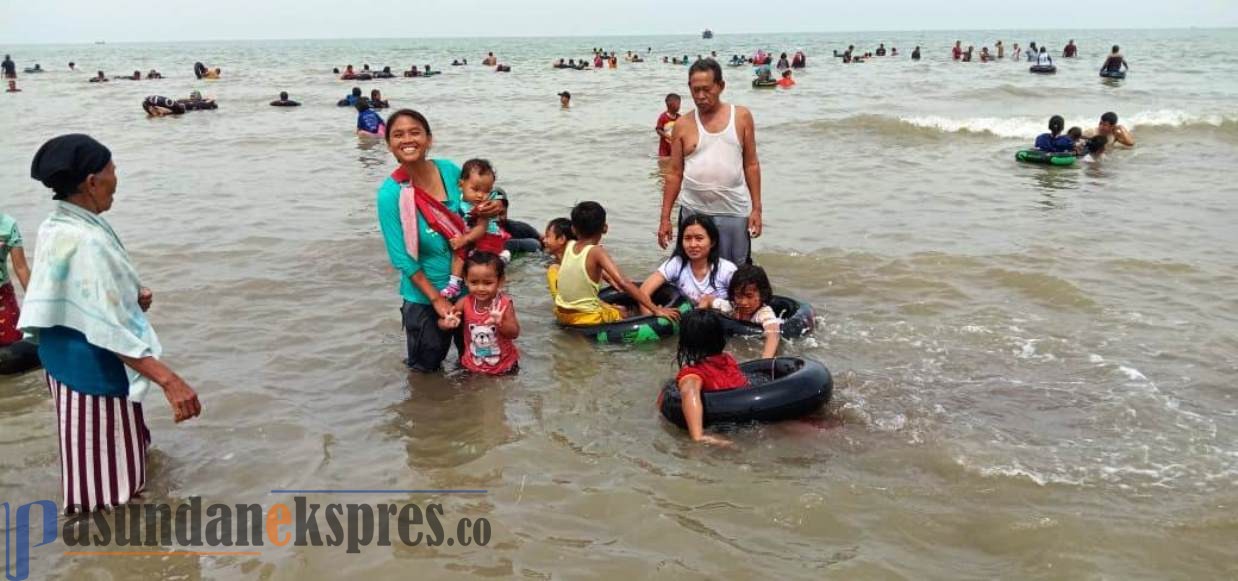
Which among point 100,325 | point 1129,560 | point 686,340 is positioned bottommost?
point 1129,560

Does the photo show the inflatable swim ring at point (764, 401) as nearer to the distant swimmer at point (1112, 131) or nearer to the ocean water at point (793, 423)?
the ocean water at point (793, 423)

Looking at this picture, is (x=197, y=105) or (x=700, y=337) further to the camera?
(x=197, y=105)

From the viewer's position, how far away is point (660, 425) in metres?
4.98

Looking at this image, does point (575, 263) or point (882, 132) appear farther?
point (882, 132)

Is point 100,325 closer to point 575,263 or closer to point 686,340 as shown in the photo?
point 686,340

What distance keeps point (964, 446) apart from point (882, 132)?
15226 mm

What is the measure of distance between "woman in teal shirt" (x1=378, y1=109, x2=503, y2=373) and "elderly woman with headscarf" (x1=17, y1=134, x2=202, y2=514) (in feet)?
4.71

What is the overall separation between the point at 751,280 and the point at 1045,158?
10018 millimetres

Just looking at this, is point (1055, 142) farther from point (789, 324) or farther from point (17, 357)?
point (17, 357)

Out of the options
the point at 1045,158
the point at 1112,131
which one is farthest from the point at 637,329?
the point at 1112,131

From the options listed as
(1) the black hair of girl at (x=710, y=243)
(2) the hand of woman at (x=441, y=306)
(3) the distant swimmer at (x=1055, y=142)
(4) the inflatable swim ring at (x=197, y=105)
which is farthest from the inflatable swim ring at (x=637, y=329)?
(4) the inflatable swim ring at (x=197, y=105)

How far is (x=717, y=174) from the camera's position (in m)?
6.36

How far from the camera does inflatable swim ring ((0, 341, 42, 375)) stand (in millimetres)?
5695

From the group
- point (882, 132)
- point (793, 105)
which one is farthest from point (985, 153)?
point (793, 105)
